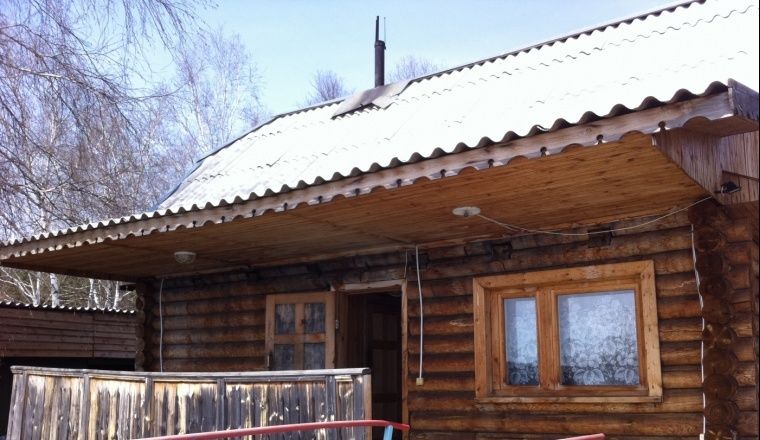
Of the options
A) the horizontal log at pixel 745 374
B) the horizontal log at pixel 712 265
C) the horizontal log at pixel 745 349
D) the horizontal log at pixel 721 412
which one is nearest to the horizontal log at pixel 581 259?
the horizontal log at pixel 712 265

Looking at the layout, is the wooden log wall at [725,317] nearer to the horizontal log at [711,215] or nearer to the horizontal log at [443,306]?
the horizontal log at [711,215]

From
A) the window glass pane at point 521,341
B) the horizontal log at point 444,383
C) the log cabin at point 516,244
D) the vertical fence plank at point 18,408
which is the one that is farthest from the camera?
the vertical fence plank at point 18,408

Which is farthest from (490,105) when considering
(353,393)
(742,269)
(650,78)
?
(353,393)

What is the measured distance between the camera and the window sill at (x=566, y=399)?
6273mm

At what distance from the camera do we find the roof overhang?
15.0 feet

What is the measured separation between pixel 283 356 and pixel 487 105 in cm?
351

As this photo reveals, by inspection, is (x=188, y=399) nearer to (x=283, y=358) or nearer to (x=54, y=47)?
(x=283, y=358)

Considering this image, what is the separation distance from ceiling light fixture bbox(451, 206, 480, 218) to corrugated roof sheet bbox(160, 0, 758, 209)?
529mm

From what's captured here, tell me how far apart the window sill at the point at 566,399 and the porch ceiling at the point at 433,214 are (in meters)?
1.46

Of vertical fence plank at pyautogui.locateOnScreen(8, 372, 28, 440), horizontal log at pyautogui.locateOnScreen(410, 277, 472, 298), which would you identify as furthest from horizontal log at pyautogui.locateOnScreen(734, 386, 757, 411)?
vertical fence plank at pyautogui.locateOnScreen(8, 372, 28, 440)

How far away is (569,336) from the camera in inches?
273

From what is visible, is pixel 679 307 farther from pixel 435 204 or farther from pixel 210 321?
pixel 210 321

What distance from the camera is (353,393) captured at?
5.34 metres

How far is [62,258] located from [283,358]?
8.51 ft
